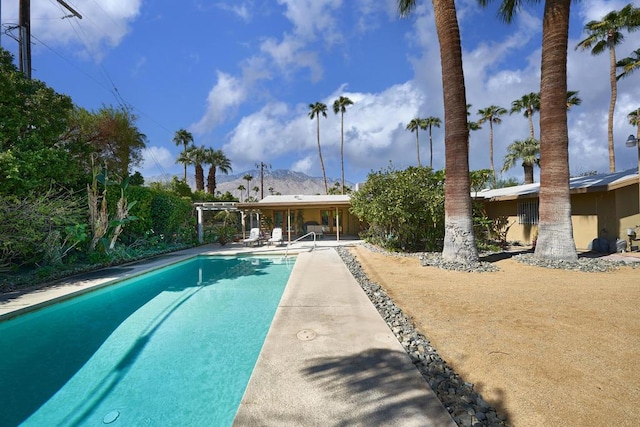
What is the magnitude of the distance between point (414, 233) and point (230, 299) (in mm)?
8467

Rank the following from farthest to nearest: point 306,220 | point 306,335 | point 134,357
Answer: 1. point 306,220
2. point 134,357
3. point 306,335

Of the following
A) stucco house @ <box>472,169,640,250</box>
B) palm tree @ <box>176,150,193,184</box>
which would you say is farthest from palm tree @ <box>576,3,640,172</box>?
palm tree @ <box>176,150,193,184</box>

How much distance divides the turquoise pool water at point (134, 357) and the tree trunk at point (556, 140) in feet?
30.3

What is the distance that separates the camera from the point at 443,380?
9.76 feet

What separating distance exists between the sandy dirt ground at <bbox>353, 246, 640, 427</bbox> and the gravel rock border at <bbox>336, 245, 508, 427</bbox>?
12 cm

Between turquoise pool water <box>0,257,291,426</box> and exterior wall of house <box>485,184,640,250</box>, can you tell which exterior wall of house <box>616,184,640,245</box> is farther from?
turquoise pool water <box>0,257,291,426</box>

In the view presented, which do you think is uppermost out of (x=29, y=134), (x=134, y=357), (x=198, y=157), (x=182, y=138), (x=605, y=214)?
(x=182, y=138)

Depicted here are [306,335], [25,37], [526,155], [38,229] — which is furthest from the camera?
[526,155]

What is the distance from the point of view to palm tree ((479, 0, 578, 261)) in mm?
8766

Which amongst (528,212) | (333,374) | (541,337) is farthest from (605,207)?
(333,374)

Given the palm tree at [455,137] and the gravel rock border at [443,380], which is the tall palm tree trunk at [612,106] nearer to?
the palm tree at [455,137]

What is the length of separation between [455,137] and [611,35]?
20.4 m

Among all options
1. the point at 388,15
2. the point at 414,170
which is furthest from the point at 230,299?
the point at 388,15

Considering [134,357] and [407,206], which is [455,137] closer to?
[407,206]
